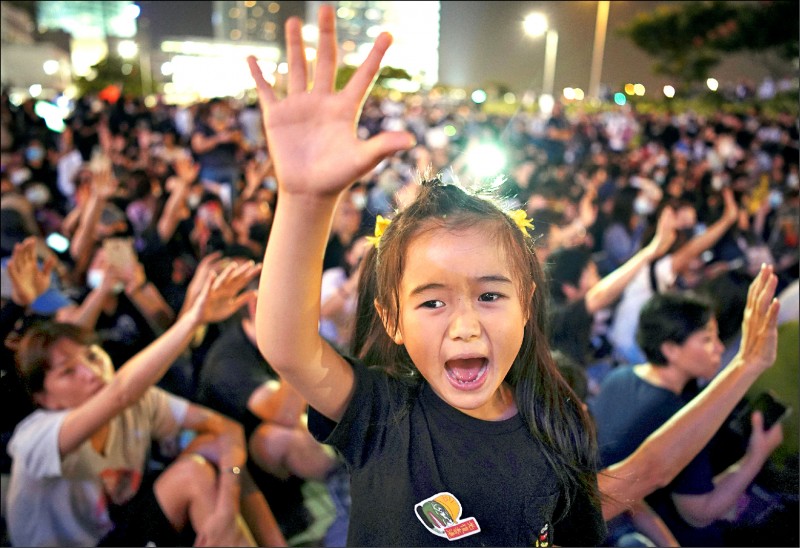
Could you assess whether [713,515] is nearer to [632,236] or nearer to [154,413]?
[154,413]

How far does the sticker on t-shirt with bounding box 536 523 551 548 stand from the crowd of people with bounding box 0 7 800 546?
0.04ft

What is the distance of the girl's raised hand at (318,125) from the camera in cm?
82

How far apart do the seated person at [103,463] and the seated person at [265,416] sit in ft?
0.82

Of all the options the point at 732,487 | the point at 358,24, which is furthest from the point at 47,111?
the point at 732,487

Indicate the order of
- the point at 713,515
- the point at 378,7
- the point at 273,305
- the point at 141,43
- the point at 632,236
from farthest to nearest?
the point at 632,236
the point at 141,43
the point at 713,515
the point at 378,7
the point at 273,305

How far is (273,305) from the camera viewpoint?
3.07 feet

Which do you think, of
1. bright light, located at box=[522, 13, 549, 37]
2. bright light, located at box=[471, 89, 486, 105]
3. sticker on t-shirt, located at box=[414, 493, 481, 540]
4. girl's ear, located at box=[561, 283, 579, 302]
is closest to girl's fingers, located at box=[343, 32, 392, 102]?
sticker on t-shirt, located at box=[414, 493, 481, 540]

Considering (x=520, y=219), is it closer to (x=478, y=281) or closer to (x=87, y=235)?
(x=478, y=281)

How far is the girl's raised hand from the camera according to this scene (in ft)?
2.70

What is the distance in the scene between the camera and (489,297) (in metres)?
0.99

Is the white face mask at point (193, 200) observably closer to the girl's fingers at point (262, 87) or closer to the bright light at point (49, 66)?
the bright light at point (49, 66)

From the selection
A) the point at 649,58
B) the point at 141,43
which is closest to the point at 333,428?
the point at 141,43

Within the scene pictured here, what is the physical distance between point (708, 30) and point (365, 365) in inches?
77.5

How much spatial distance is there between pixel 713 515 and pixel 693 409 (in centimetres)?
53
